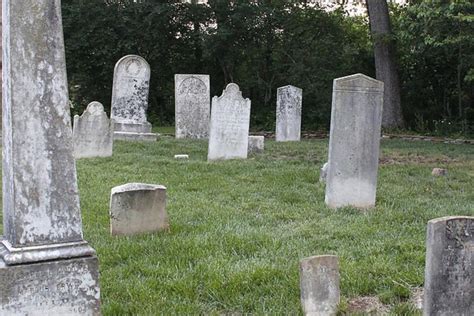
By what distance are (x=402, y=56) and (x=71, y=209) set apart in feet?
73.1

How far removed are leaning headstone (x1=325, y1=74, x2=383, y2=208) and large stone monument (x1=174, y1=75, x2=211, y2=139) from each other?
9.93m

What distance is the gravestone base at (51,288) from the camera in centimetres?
302

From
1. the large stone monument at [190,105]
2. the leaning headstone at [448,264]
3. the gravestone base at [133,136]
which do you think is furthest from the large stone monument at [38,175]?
the large stone monument at [190,105]

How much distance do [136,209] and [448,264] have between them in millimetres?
2975

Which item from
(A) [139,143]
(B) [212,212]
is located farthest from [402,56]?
(B) [212,212]

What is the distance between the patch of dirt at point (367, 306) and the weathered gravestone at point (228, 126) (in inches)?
287

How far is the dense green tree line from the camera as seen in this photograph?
23297mm

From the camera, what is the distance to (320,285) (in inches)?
135

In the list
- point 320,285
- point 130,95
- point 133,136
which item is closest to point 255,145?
point 133,136

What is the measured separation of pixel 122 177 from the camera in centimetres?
863

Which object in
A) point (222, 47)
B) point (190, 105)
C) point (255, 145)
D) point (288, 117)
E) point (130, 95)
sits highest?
point (222, 47)

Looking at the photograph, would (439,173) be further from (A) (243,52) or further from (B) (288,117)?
(A) (243,52)

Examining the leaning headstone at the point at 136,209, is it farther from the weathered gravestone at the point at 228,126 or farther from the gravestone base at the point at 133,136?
the gravestone base at the point at 133,136

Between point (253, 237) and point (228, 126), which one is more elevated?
point (228, 126)
